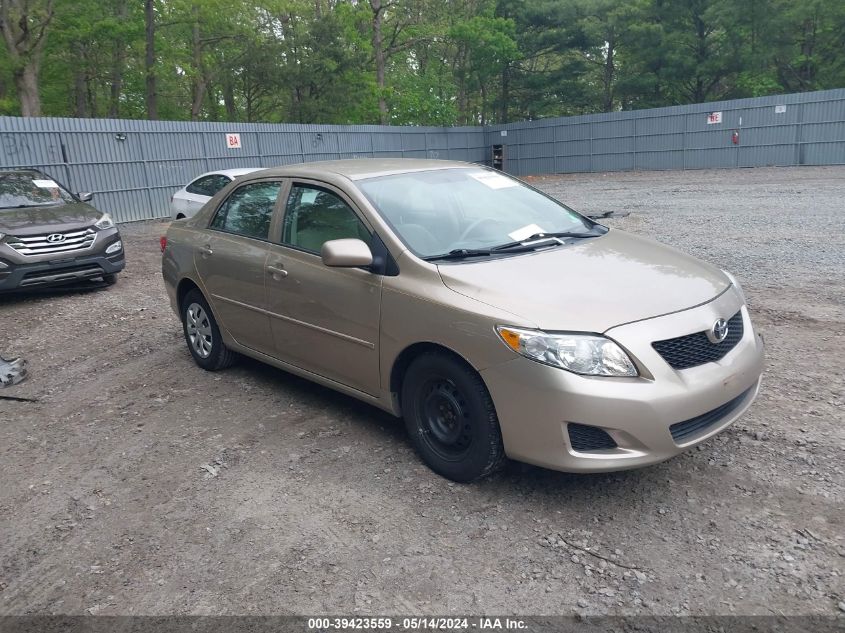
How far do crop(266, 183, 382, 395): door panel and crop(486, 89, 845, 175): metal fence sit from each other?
2492cm

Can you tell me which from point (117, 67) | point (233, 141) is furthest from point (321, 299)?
point (117, 67)

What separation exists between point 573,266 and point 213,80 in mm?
36258

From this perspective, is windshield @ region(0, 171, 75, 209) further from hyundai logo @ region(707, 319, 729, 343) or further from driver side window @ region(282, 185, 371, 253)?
hyundai logo @ region(707, 319, 729, 343)

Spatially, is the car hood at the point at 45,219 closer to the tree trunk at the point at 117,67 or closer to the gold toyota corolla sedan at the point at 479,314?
the gold toyota corolla sedan at the point at 479,314

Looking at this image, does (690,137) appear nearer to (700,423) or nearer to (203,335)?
(203,335)

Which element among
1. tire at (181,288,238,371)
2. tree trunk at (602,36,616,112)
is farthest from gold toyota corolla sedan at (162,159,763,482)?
tree trunk at (602,36,616,112)

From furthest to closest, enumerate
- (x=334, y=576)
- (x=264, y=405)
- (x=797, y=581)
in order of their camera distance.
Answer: (x=264, y=405) → (x=334, y=576) → (x=797, y=581)

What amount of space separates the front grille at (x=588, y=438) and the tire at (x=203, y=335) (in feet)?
10.7

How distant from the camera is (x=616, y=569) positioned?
3.00 m

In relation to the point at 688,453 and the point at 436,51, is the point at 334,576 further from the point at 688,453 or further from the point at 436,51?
the point at 436,51

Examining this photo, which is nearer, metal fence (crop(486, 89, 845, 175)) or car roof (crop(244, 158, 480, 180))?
car roof (crop(244, 158, 480, 180))

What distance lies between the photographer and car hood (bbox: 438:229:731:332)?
3316mm

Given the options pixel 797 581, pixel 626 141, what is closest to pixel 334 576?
pixel 797 581

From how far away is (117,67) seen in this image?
3356cm
